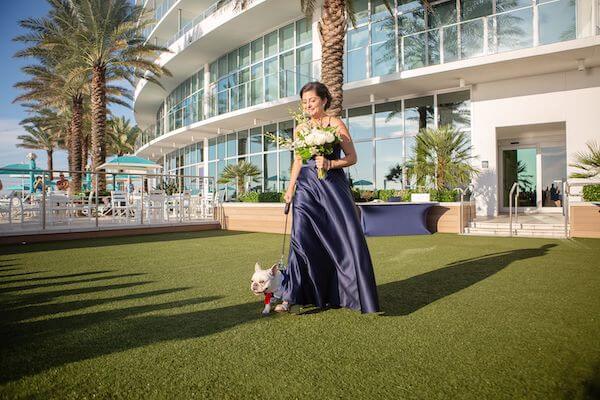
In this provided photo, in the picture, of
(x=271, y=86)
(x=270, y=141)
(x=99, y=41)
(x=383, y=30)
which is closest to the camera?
(x=383, y=30)

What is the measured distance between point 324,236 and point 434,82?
12.3 metres

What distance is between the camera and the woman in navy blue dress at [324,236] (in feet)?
10.1

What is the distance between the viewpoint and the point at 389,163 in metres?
15.4

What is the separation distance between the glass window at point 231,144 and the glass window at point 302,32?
21.9 feet

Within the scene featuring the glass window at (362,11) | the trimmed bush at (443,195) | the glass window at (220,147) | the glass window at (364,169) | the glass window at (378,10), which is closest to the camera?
the trimmed bush at (443,195)

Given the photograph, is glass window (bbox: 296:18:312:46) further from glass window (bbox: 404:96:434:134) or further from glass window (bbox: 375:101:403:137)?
glass window (bbox: 404:96:434:134)

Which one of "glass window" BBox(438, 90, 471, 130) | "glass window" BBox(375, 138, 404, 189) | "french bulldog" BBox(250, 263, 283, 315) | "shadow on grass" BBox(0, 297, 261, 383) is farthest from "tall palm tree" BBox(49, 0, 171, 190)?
"french bulldog" BBox(250, 263, 283, 315)

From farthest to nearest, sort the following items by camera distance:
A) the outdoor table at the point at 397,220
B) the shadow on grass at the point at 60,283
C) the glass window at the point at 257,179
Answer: the glass window at the point at 257,179
the outdoor table at the point at 397,220
the shadow on grass at the point at 60,283

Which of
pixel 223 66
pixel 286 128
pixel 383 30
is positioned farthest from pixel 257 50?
pixel 383 30

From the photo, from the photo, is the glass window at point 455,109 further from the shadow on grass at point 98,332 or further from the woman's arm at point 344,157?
the shadow on grass at point 98,332

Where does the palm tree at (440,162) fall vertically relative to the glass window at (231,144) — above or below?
below

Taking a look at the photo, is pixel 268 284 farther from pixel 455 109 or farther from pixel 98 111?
pixel 98 111

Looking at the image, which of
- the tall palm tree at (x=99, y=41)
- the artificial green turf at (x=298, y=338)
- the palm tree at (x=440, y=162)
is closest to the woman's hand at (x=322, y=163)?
the artificial green turf at (x=298, y=338)

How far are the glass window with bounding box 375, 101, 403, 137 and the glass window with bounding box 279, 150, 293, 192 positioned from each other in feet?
15.9
